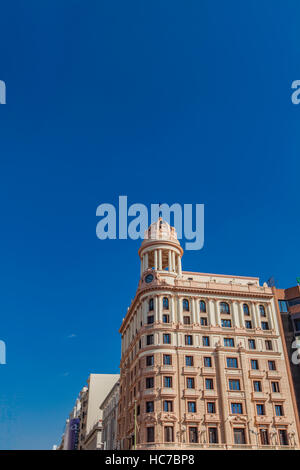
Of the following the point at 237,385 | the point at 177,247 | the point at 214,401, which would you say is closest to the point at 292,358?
the point at 237,385

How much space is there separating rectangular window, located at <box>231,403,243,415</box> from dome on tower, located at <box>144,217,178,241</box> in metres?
32.4

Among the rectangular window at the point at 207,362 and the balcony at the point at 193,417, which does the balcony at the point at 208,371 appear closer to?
the rectangular window at the point at 207,362

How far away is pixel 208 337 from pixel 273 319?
1286 centimetres

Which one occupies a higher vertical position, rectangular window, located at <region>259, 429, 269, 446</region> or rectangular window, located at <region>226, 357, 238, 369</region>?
rectangular window, located at <region>226, 357, 238, 369</region>

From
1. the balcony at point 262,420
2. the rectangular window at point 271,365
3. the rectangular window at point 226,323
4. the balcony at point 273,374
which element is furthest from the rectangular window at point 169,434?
the rectangular window at point 271,365

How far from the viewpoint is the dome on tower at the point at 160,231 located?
283 ft

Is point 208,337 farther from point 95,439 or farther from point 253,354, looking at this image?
point 95,439

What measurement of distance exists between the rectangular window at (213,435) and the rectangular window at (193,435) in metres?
2.02

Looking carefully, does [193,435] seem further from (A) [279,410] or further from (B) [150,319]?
(B) [150,319]

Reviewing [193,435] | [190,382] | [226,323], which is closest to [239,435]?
[193,435]

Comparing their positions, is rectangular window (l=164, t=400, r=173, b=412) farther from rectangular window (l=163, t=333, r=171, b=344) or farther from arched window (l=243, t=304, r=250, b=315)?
arched window (l=243, t=304, r=250, b=315)

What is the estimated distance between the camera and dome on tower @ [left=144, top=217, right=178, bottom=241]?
283ft

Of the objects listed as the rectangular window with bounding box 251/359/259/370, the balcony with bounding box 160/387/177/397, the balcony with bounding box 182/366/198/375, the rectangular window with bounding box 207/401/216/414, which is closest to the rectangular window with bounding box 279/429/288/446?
the rectangular window with bounding box 251/359/259/370

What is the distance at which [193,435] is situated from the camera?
216ft
